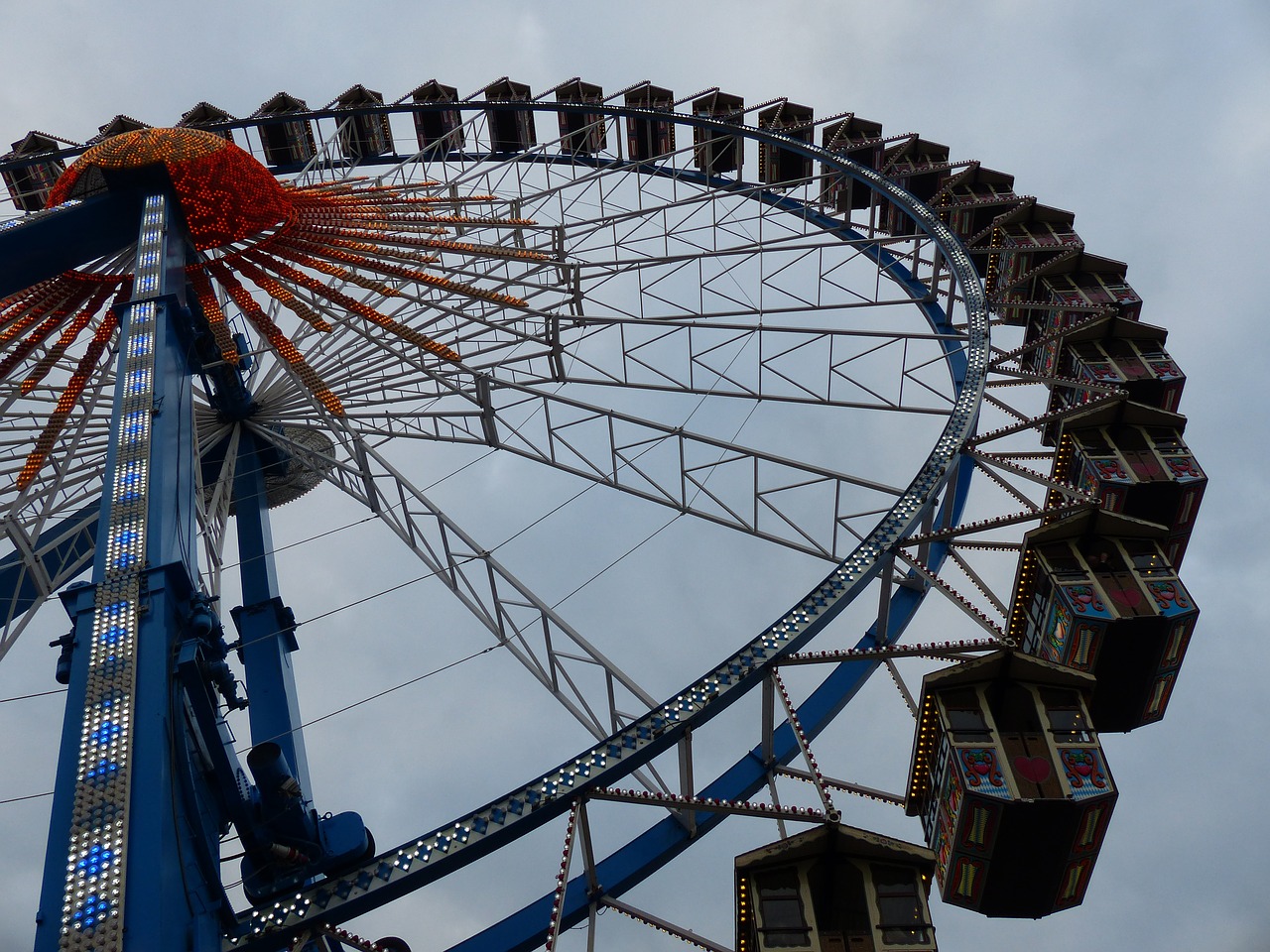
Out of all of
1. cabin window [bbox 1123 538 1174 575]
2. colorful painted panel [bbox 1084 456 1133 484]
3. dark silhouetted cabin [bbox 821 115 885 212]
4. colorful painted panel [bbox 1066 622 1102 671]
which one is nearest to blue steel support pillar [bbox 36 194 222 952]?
colorful painted panel [bbox 1066 622 1102 671]

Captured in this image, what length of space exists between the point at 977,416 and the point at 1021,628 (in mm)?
3148

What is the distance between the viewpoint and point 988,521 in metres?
12.6

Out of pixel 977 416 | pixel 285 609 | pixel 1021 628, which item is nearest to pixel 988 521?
pixel 1021 628

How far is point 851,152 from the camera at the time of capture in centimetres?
2558

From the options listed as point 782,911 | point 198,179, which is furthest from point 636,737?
point 198,179

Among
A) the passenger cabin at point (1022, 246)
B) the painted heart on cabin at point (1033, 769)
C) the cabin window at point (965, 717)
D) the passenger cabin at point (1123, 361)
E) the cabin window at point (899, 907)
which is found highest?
the passenger cabin at point (1022, 246)

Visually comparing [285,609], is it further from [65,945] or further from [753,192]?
[753,192]

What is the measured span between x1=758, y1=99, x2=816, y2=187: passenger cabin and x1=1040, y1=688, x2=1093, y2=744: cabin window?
16.6 meters

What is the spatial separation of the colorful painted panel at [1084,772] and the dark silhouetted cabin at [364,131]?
22.6 metres

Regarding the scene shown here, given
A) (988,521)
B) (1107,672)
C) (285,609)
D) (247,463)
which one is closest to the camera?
(1107,672)

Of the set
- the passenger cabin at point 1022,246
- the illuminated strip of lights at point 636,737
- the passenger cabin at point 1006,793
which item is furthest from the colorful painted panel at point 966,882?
the passenger cabin at point 1022,246

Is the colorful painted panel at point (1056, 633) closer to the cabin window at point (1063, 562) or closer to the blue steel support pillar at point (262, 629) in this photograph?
the cabin window at point (1063, 562)

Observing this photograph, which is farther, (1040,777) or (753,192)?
(753,192)

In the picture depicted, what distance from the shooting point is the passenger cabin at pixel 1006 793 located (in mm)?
9469
